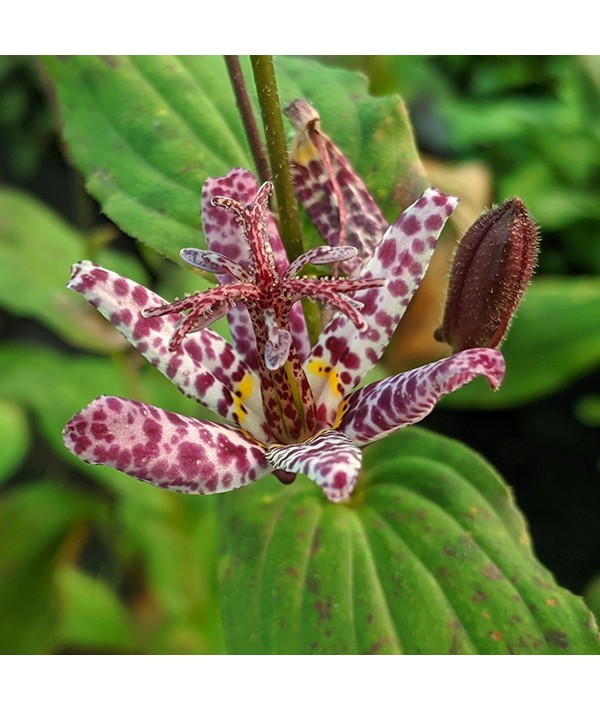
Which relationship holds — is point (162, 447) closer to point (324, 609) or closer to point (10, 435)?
point (324, 609)

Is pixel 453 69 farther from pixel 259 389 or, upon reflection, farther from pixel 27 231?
pixel 259 389

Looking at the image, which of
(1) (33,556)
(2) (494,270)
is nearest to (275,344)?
(2) (494,270)

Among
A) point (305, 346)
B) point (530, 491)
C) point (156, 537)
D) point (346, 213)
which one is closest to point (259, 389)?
point (305, 346)

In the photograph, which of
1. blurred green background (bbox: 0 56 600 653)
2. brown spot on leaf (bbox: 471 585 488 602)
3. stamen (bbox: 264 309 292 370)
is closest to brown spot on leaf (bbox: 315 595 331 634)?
brown spot on leaf (bbox: 471 585 488 602)

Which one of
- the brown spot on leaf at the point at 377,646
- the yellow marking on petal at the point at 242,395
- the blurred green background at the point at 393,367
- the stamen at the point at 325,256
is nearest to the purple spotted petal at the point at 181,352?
the yellow marking on petal at the point at 242,395

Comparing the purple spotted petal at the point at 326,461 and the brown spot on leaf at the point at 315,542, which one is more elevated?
the purple spotted petal at the point at 326,461

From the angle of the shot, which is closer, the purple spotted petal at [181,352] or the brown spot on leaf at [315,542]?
the purple spotted petal at [181,352]

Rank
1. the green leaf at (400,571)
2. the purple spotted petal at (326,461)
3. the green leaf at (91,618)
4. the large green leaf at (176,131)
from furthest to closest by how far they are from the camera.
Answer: the green leaf at (91,618), the large green leaf at (176,131), the green leaf at (400,571), the purple spotted petal at (326,461)

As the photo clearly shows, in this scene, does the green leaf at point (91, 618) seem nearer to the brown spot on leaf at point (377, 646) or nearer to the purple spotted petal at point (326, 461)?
the brown spot on leaf at point (377, 646)
